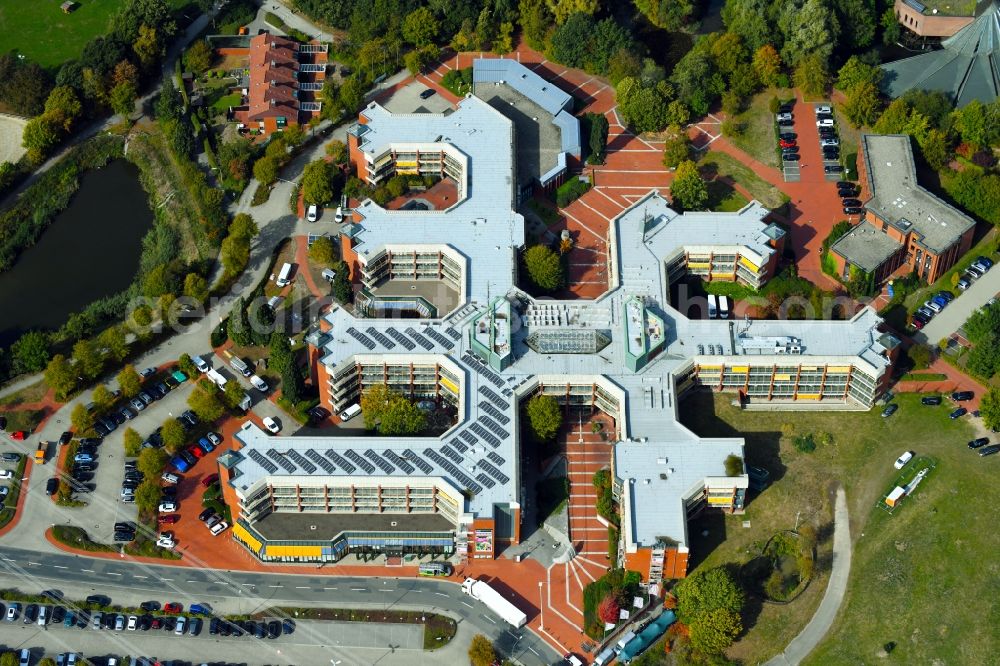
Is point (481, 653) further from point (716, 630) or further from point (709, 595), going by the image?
point (709, 595)

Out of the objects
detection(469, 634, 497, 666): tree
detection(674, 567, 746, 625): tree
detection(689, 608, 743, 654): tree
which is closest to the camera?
detection(689, 608, 743, 654): tree

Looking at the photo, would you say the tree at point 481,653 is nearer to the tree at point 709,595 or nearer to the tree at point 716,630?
the tree at point 709,595

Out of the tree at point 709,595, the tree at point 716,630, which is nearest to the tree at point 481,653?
the tree at point 709,595

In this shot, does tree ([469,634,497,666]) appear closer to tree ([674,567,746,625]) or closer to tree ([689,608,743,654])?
tree ([674,567,746,625])

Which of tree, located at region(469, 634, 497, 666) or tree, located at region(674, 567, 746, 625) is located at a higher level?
tree, located at region(674, 567, 746, 625)

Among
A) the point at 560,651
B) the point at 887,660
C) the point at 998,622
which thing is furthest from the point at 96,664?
the point at 998,622

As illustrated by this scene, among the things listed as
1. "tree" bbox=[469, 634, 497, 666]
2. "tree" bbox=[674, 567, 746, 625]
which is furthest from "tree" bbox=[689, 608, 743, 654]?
"tree" bbox=[469, 634, 497, 666]

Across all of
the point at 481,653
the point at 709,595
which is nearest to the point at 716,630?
the point at 709,595

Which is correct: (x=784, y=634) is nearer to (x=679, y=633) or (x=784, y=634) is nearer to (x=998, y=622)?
(x=679, y=633)
